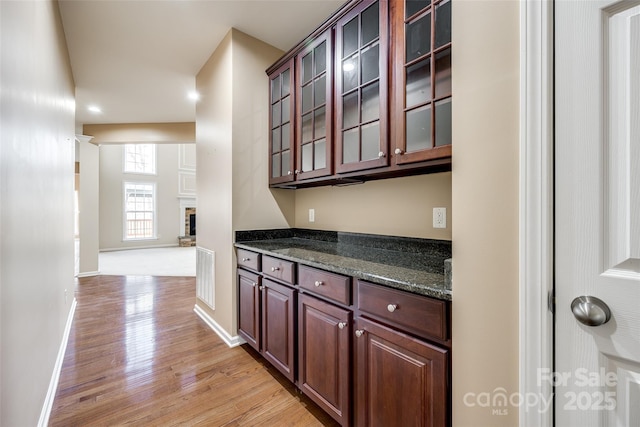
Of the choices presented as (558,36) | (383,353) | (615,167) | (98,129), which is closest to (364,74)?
(558,36)

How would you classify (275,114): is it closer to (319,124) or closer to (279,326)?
(319,124)

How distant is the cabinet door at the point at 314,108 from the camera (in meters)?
1.93

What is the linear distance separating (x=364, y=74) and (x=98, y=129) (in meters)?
5.59

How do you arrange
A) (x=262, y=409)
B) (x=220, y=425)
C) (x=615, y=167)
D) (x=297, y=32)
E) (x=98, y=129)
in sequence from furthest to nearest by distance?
(x=98, y=129) < (x=297, y=32) < (x=262, y=409) < (x=220, y=425) < (x=615, y=167)

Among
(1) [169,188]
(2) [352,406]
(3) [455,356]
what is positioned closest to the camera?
(3) [455,356]

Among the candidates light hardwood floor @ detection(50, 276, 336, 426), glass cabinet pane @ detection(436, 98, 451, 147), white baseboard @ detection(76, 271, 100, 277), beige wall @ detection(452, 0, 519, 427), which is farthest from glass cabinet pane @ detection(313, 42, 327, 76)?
white baseboard @ detection(76, 271, 100, 277)

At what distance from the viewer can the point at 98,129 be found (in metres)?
5.12

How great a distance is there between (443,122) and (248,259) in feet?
5.53

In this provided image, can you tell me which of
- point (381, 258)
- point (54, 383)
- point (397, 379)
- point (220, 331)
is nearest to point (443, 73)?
point (381, 258)

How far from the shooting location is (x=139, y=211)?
8.42m

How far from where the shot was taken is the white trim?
0.79 meters

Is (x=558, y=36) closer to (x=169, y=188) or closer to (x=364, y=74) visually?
(x=364, y=74)

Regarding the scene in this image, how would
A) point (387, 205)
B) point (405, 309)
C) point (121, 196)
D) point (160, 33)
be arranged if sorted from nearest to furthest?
point (405, 309) → point (387, 205) → point (160, 33) → point (121, 196)

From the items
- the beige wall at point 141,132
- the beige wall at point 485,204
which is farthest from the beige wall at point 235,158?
the beige wall at point 141,132
